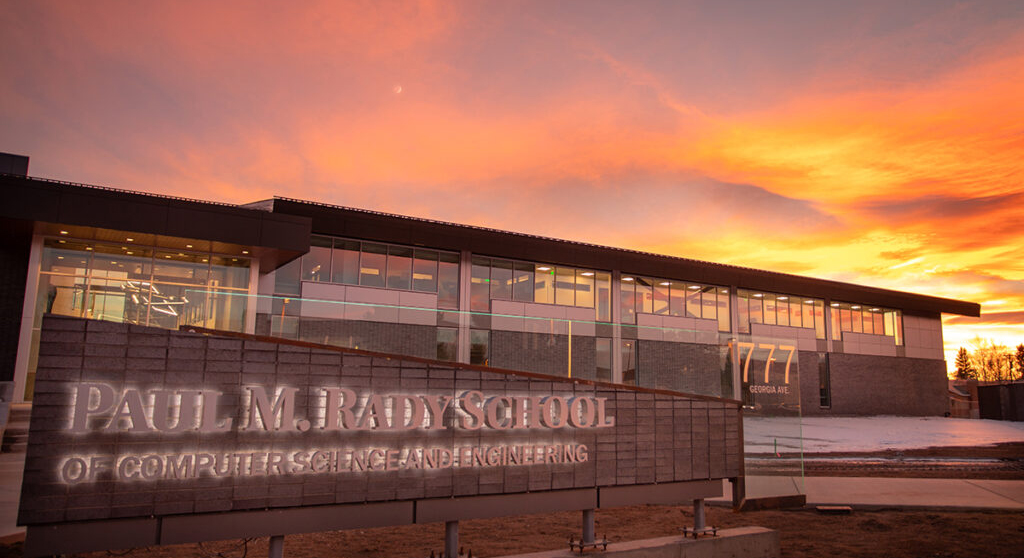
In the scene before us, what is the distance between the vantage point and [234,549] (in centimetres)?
876

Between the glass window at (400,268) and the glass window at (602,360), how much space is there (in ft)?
51.8

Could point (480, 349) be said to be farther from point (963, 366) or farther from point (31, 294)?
point (963, 366)

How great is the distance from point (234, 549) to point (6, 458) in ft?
10.1

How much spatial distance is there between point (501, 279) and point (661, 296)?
9.27 m

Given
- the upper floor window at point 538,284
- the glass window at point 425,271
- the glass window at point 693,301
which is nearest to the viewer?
the glass window at point 425,271

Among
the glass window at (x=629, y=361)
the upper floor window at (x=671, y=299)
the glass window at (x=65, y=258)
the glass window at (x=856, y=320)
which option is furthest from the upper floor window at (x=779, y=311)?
the glass window at (x=65, y=258)

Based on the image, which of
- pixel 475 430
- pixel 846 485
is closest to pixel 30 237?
pixel 475 430

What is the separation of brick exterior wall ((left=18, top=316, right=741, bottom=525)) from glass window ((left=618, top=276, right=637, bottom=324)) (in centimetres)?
2150

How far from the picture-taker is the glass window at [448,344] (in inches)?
288

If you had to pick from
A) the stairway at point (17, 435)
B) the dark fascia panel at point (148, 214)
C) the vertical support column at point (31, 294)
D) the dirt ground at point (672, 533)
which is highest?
the dark fascia panel at point (148, 214)

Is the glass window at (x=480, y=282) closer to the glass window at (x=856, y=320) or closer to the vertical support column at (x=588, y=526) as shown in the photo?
the vertical support column at (x=588, y=526)

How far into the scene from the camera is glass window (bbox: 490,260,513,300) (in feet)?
85.6

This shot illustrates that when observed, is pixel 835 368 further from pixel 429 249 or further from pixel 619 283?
pixel 429 249

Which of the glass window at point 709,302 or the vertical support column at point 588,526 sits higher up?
the glass window at point 709,302
